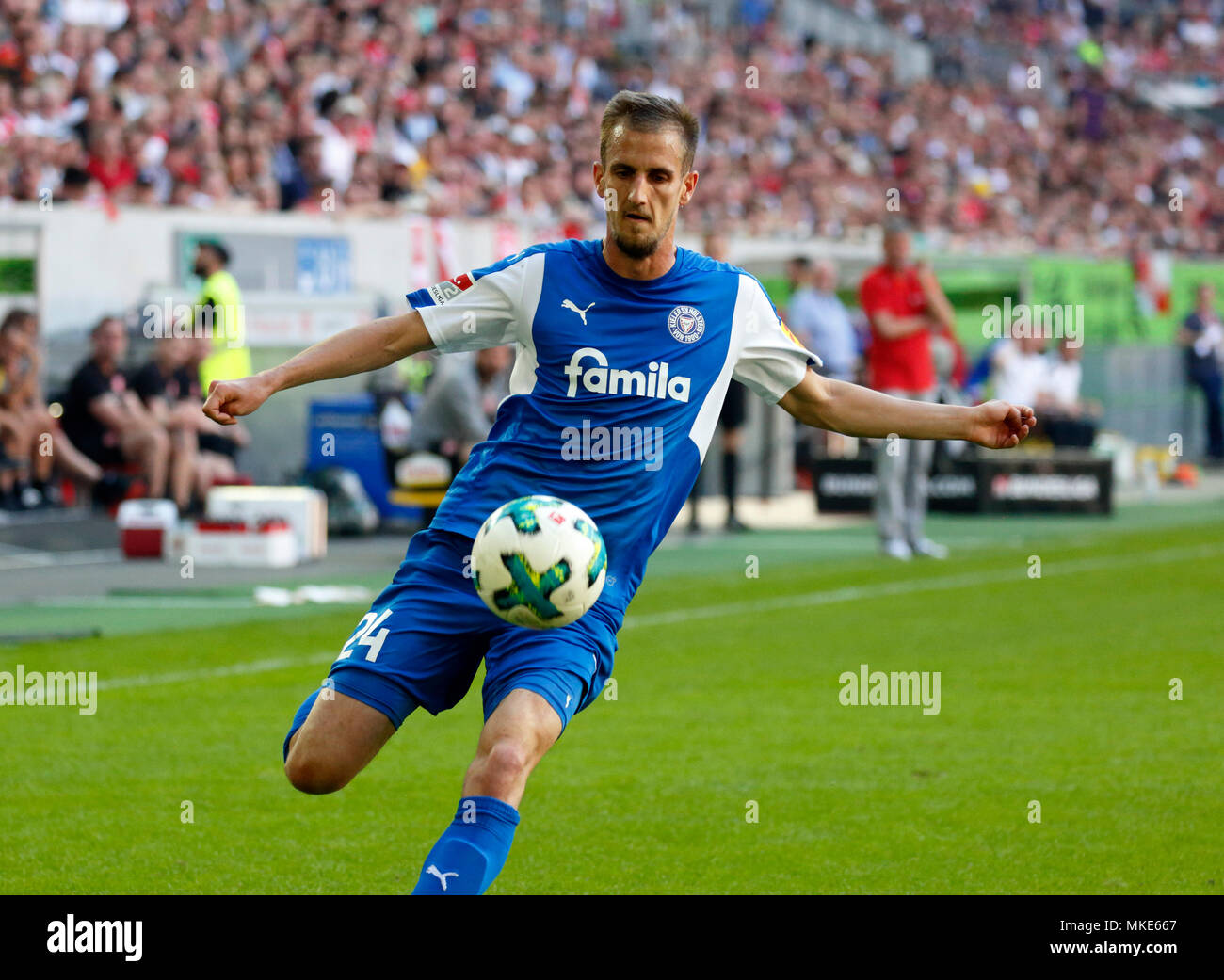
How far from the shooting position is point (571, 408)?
16.8 feet

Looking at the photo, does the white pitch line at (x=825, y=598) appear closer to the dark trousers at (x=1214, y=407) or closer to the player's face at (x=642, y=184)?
the player's face at (x=642, y=184)

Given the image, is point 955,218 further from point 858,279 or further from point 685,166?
point 685,166

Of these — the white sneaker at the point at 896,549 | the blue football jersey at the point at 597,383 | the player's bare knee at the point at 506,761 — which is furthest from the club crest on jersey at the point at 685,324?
the white sneaker at the point at 896,549

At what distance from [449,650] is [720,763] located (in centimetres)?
286

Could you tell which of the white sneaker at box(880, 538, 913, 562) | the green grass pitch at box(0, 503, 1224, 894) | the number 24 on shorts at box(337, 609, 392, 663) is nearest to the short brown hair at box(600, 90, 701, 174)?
the number 24 on shorts at box(337, 609, 392, 663)

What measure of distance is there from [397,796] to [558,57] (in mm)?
21171

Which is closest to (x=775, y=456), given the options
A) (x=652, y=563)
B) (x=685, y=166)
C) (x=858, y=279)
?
(x=858, y=279)

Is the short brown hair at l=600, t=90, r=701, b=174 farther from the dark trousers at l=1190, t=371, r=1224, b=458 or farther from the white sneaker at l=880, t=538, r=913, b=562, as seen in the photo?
the dark trousers at l=1190, t=371, r=1224, b=458

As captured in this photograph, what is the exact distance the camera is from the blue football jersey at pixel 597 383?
5109 mm

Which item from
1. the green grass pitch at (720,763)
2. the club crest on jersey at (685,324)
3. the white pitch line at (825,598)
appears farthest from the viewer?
the white pitch line at (825,598)

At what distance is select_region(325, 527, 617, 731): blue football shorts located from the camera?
4848 mm

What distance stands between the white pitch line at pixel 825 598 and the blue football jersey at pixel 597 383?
4.74 meters

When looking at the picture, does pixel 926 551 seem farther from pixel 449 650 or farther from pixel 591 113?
pixel 591 113

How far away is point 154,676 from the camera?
9.59 meters
